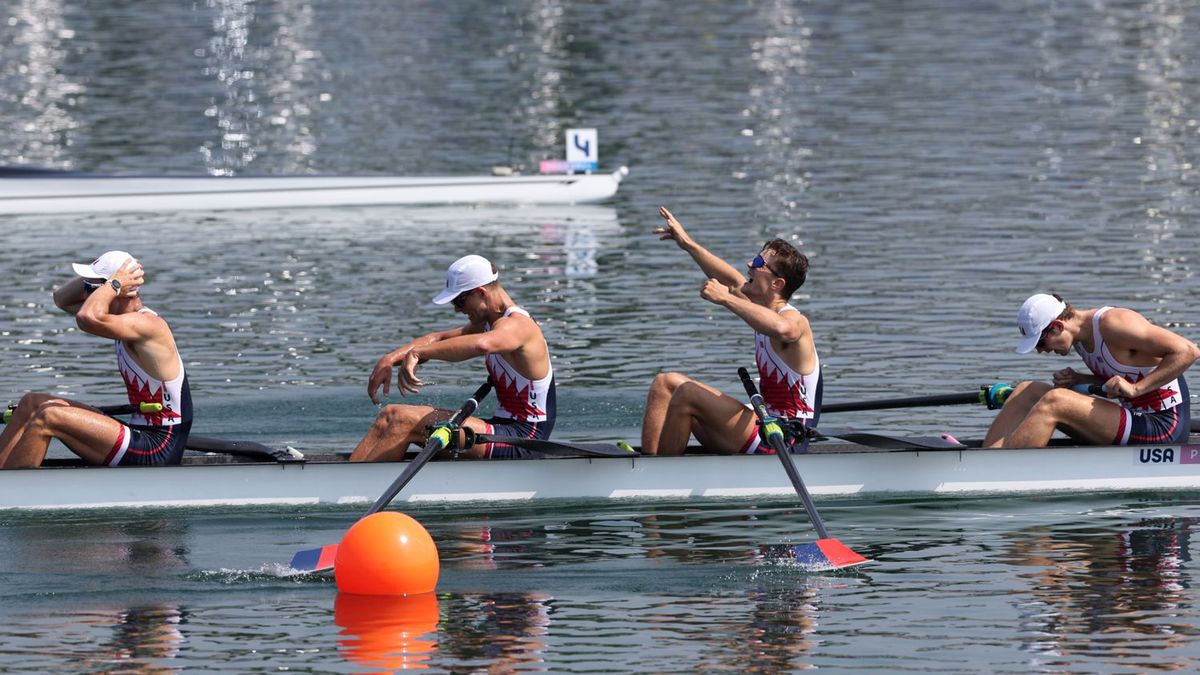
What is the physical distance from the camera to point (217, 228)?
31047 mm

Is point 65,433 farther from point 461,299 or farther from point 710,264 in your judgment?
point 710,264

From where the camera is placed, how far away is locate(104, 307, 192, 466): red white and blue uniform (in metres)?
14.6

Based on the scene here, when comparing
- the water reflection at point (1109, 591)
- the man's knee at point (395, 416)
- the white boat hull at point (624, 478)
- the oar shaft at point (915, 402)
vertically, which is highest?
the man's knee at point (395, 416)

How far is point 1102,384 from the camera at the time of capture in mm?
15141

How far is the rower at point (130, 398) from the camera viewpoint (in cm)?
1418

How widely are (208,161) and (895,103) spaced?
1486cm

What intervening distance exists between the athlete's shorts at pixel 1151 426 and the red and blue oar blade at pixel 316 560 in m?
5.80

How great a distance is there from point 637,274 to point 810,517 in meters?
13.0

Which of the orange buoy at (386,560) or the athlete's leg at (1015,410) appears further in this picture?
the athlete's leg at (1015,410)

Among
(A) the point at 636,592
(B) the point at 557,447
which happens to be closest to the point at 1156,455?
(B) the point at 557,447

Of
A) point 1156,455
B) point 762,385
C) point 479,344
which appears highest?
point 479,344

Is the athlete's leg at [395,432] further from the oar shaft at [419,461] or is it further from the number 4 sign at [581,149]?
the number 4 sign at [581,149]

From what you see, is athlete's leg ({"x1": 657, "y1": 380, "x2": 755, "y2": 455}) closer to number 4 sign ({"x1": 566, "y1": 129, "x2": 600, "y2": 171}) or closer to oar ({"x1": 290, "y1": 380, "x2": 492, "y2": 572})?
oar ({"x1": 290, "y1": 380, "x2": 492, "y2": 572})

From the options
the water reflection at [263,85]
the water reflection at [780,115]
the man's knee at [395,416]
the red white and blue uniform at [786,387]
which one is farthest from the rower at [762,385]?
the water reflection at [263,85]
